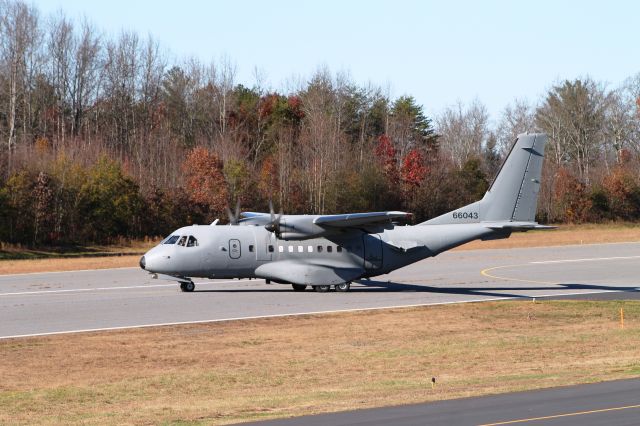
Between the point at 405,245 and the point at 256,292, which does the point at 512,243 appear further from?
the point at 256,292

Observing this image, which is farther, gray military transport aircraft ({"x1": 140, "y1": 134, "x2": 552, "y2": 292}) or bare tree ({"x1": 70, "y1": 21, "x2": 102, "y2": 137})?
bare tree ({"x1": 70, "y1": 21, "x2": 102, "y2": 137})

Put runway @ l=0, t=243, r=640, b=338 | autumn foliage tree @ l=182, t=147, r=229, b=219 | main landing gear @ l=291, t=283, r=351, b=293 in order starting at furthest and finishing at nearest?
autumn foliage tree @ l=182, t=147, r=229, b=219, main landing gear @ l=291, t=283, r=351, b=293, runway @ l=0, t=243, r=640, b=338

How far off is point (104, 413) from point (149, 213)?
54059mm

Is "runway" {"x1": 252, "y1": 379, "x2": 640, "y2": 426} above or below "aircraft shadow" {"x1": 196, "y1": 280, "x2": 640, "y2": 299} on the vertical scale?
below

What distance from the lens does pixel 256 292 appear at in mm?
38688

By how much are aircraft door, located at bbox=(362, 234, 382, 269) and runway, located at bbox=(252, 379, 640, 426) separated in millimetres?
19767

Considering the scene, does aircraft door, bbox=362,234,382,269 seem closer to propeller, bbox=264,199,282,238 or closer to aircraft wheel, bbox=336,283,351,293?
aircraft wheel, bbox=336,283,351,293

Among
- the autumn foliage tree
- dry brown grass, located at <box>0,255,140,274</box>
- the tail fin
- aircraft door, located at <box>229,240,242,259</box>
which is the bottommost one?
dry brown grass, located at <box>0,255,140,274</box>

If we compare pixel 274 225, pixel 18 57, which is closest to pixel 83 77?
pixel 18 57

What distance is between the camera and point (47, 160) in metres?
71.9

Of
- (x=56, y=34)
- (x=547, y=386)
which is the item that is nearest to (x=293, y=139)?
(x=56, y=34)

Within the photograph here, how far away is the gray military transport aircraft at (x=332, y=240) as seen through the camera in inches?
1437

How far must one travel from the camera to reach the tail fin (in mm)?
38312

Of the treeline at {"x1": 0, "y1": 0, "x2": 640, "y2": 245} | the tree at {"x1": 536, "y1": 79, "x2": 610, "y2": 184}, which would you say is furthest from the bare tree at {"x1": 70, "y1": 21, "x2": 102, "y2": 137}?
the tree at {"x1": 536, "y1": 79, "x2": 610, "y2": 184}
